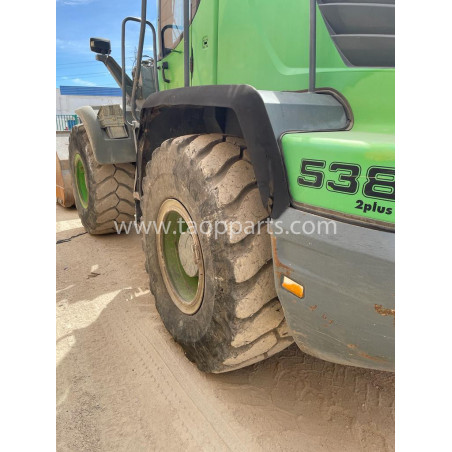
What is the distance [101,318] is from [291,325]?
172 cm

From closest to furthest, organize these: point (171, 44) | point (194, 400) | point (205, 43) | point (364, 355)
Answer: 1. point (364, 355)
2. point (194, 400)
3. point (205, 43)
4. point (171, 44)

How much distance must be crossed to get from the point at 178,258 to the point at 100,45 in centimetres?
250

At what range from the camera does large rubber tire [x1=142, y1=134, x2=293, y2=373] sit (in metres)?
1.63

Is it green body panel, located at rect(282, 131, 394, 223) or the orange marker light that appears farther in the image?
the orange marker light

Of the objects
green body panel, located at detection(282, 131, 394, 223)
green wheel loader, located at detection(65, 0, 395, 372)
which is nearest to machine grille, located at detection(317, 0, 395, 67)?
→ green wheel loader, located at detection(65, 0, 395, 372)

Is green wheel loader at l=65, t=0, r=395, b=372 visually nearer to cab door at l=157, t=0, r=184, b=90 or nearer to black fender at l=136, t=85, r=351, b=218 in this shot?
black fender at l=136, t=85, r=351, b=218

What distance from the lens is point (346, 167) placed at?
1.18m

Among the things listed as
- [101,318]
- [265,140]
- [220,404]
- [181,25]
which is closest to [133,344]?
[101,318]

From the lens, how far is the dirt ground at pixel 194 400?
1.72 metres

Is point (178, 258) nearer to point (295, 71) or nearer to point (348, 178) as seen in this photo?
point (295, 71)

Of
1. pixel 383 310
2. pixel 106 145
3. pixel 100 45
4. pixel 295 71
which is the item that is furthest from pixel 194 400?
pixel 100 45

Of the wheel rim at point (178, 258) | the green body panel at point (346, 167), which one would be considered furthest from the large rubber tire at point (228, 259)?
the green body panel at point (346, 167)

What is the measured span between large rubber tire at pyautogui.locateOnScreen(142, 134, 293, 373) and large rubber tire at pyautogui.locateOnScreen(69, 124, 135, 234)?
7.48 feet

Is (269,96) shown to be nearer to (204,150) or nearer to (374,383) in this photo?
(204,150)
